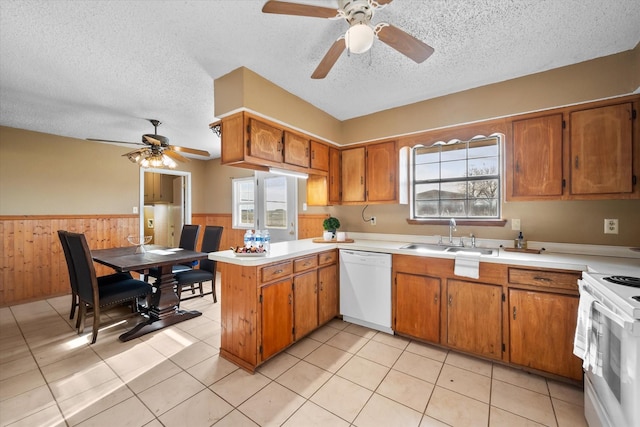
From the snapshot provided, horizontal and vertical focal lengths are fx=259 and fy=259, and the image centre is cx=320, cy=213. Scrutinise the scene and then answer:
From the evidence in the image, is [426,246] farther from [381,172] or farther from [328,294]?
[328,294]

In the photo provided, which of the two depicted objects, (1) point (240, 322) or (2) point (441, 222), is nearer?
(1) point (240, 322)

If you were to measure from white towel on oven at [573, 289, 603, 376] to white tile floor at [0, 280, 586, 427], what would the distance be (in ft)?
1.72

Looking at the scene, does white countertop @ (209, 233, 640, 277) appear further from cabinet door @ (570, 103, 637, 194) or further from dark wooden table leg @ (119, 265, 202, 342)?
dark wooden table leg @ (119, 265, 202, 342)

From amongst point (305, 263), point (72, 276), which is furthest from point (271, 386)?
point (72, 276)

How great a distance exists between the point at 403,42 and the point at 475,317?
2.18 m

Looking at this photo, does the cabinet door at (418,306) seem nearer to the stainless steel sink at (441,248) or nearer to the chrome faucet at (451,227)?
the stainless steel sink at (441,248)

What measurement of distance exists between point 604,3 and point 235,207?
5.24 metres

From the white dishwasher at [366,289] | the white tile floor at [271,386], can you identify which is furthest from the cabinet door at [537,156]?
the white tile floor at [271,386]

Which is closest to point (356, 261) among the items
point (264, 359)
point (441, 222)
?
point (441, 222)

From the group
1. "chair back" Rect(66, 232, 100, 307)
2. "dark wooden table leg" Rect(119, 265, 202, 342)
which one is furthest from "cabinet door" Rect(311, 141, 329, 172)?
"chair back" Rect(66, 232, 100, 307)

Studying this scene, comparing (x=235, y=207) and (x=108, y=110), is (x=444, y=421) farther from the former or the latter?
(x=235, y=207)

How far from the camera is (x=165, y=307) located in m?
2.98

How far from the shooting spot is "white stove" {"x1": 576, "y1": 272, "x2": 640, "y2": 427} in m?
1.07

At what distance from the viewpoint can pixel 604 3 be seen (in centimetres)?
153
